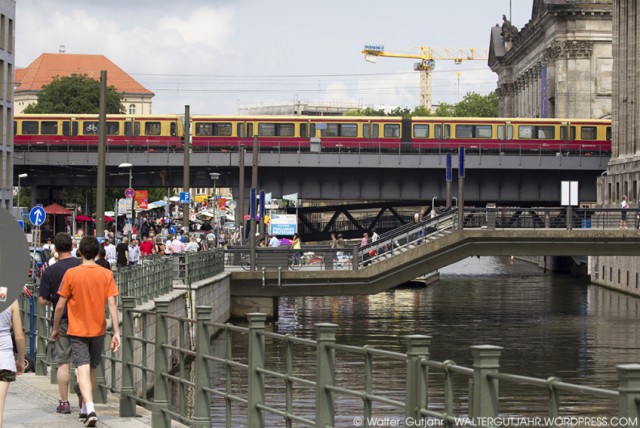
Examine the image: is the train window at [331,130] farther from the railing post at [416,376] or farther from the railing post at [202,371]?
the railing post at [416,376]

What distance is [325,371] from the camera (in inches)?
440

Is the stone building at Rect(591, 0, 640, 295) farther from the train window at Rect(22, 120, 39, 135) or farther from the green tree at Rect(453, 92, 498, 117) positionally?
the green tree at Rect(453, 92, 498, 117)

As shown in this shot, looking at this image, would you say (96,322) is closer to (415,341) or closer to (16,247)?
(16,247)

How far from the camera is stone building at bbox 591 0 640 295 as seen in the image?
254 feet

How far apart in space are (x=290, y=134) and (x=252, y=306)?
1173 inches

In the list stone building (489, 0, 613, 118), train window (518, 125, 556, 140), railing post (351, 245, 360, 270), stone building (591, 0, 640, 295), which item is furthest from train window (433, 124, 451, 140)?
railing post (351, 245, 360, 270)

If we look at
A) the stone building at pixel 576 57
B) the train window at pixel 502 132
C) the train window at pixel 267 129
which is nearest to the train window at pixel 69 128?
the train window at pixel 267 129

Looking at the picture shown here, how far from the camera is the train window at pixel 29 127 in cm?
8031

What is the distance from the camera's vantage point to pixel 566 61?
355 ft

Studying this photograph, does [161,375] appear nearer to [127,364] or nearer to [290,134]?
[127,364]

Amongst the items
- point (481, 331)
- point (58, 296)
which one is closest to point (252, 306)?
point (481, 331)

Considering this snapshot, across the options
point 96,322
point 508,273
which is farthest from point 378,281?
point 508,273

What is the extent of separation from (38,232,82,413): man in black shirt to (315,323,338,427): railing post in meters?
3.89

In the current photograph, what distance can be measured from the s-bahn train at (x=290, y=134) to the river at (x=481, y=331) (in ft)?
27.0
